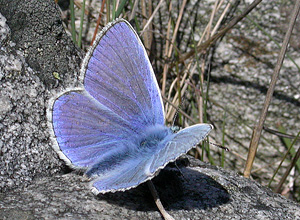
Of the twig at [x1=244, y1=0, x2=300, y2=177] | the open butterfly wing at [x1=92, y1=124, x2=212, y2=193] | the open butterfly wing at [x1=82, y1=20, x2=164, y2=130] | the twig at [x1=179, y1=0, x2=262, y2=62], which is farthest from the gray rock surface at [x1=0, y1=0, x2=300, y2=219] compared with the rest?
the twig at [x1=179, y1=0, x2=262, y2=62]

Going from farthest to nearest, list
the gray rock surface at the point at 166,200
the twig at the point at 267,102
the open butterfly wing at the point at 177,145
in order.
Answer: the twig at the point at 267,102 < the gray rock surface at the point at 166,200 < the open butterfly wing at the point at 177,145

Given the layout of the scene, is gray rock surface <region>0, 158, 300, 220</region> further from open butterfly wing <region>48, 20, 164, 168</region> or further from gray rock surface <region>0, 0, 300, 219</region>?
open butterfly wing <region>48, 20, 164, 168</region>

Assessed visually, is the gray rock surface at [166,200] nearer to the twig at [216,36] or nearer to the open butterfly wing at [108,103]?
the open butterfly wing at [108,103]

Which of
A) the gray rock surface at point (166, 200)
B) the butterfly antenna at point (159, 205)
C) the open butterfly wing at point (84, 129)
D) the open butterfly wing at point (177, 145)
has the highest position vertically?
the open butterfly wing at point (177, 145)

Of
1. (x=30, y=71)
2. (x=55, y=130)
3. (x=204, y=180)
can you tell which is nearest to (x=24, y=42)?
(x=30, y=71)

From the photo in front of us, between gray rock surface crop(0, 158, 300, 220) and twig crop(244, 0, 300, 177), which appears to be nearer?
gray rock surface crop(0, 158, 300, 220)

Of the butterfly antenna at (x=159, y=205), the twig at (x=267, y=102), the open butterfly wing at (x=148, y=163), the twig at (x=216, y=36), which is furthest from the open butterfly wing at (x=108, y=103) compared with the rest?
the twig at (x=216, y=36)

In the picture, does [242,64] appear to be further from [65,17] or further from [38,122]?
[38,122]
